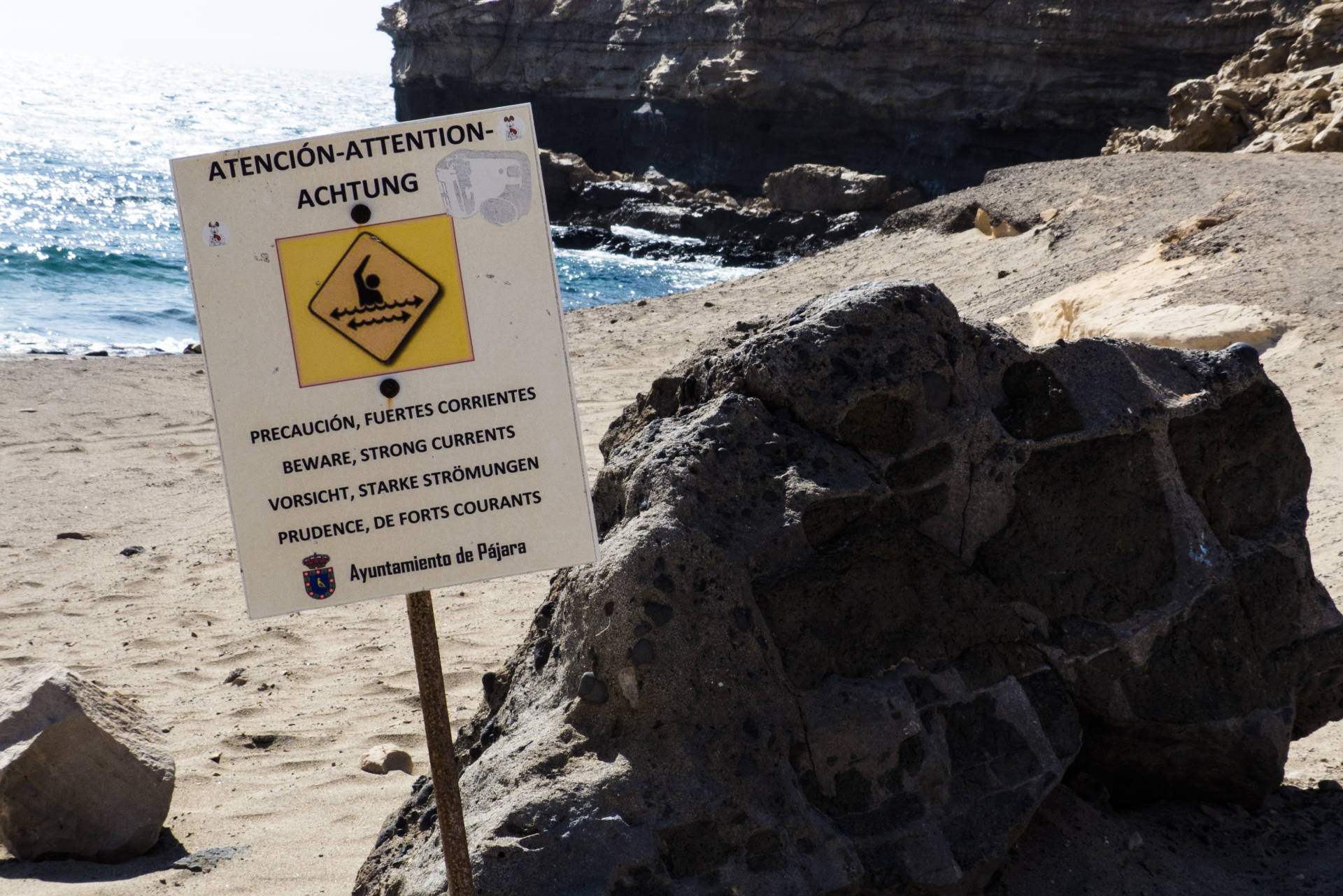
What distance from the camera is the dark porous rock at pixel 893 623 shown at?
1.85 metres

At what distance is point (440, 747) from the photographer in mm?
1793

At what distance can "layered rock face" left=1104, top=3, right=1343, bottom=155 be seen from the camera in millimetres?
10281

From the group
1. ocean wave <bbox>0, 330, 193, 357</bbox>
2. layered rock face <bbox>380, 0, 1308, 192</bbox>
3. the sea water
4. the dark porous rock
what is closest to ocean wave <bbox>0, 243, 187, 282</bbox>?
the sea water

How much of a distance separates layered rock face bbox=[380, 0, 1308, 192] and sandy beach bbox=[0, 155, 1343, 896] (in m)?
15.3

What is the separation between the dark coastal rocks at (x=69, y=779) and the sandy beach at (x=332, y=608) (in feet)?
0.20

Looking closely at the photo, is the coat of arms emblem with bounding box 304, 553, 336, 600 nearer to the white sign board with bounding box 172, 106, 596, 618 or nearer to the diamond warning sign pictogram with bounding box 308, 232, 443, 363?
the white sign board with bounding box 172, 106, 596, 618

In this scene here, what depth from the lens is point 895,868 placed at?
1853 millimetres

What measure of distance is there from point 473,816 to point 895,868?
0.74 metres

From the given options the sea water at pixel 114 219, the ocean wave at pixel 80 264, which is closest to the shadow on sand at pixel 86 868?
the sea water at pixel 114 219

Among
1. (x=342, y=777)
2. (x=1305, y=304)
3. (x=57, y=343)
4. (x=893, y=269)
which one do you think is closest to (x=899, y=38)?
(x=893, y=269)

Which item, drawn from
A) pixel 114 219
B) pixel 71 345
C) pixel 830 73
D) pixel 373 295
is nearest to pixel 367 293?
pixel 373 295

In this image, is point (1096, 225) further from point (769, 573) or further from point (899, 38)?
point (899, 38)

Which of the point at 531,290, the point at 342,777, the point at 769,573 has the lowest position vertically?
the point at 342,777

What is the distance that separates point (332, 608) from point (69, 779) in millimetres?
1041
